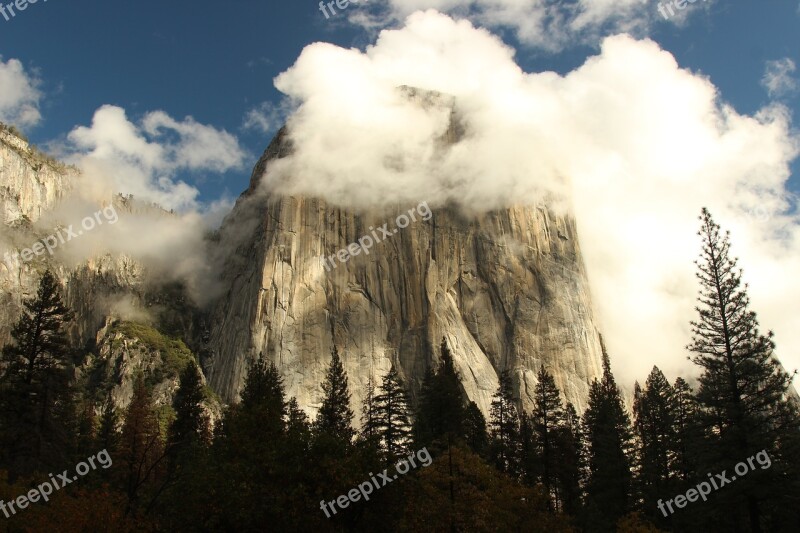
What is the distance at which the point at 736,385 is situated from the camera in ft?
114

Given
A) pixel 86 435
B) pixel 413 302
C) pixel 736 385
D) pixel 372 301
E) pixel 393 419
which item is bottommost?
pixel 736 385

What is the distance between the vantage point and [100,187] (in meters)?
167

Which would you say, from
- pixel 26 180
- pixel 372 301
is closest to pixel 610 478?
pixel 372 301

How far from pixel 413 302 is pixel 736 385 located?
295 ft

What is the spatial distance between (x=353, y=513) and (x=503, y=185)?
11270cm

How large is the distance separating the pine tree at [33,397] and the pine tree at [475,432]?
29974 mm

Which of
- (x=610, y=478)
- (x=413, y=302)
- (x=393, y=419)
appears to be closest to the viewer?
(x=610, y=478)

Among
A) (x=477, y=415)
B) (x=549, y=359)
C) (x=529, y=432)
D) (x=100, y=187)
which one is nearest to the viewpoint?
(x=529, y=432)

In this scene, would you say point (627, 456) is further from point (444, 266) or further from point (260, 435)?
point (444, 266)

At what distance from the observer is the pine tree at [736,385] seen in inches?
1284

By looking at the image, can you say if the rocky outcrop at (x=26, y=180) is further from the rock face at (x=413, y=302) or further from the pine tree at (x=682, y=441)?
the pine tree at (x=682, y=441)

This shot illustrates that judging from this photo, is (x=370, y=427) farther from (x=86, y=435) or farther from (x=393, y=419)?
(x=86, y=435)

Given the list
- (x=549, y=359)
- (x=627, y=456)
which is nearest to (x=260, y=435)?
(x=627, y=456)

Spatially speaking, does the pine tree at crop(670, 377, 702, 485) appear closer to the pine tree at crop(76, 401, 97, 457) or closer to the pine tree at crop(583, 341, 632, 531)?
the pine tree at crop(583, 341, 632, 531)
